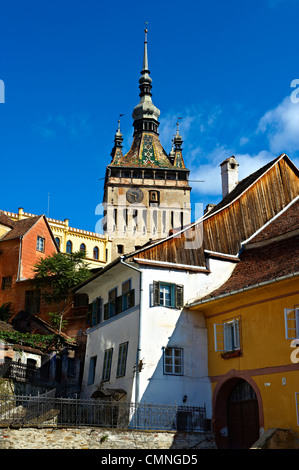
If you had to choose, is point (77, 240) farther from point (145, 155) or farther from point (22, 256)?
point (22, 256)

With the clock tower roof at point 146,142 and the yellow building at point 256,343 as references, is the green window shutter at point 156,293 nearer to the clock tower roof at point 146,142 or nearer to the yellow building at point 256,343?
the yellow building at point 256,343

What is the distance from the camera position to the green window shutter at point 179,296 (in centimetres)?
2669

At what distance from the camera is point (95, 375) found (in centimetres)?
2980

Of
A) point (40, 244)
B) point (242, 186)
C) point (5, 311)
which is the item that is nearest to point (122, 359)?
point (242, 186)

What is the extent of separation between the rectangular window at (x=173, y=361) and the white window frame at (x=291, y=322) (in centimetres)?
555

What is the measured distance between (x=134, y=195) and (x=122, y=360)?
2549 inches

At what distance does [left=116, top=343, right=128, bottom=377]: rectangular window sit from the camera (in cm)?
2643

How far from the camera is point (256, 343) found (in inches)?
918

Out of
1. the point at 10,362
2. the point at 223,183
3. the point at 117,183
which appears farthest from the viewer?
the point at 117,183

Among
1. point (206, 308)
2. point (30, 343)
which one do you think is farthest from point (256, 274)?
point (30, 343)

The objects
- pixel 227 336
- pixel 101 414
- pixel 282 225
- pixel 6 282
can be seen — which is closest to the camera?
pixel 101 414
